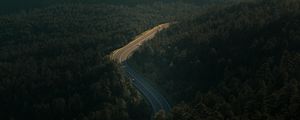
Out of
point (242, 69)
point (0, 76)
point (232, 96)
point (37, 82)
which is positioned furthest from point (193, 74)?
point (0, 76)

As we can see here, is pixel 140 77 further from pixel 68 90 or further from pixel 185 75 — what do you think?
pixel 68 90

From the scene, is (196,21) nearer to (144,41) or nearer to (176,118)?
(144,41)

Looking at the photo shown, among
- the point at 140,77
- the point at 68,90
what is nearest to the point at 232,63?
the point at 140,77

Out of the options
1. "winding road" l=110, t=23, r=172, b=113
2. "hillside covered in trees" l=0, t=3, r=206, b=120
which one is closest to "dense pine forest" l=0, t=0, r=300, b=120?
"hillside covered in trees" l=0, t=3, r=206, b=120

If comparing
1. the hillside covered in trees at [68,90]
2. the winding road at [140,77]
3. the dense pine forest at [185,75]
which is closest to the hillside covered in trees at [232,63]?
the dense pine forest at [185,75]

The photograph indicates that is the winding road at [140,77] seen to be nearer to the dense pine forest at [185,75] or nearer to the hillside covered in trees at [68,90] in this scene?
the dense pine forest at [185,75]

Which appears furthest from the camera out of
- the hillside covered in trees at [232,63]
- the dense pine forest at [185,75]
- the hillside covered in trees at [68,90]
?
the hillside covered in trees at [68,90]
